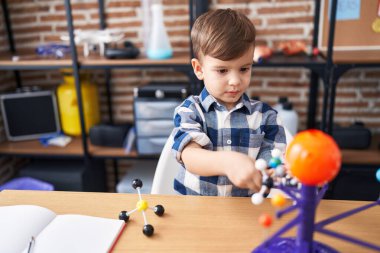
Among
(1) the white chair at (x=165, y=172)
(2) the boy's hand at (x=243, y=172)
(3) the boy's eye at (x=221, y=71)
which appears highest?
(3) the boy's eye at (x=221, y=71)

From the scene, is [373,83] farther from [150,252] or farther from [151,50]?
[150,252]

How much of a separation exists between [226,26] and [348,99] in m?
1.49

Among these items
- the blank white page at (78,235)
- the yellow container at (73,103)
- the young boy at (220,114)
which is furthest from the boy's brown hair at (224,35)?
the yellow container at (73,103)

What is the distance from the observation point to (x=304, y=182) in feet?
1.53

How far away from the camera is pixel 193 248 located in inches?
26.4

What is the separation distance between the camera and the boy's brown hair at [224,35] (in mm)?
855

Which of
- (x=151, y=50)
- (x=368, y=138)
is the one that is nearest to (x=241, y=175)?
(x=151, y=50)

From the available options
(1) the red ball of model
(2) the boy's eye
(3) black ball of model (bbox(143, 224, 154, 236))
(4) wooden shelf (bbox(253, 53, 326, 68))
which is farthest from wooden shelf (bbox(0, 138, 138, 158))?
(1) the red ball of model

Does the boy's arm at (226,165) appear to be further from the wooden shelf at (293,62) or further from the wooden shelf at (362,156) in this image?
the wooden shelf at (362,156)

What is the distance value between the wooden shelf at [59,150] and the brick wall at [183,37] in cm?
35

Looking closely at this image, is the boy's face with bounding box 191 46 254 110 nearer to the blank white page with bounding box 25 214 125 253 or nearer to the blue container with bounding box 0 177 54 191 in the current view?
the blank white page with bounding box 25 214 125 253

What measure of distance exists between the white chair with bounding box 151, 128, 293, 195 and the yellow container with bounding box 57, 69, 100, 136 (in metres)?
1.25

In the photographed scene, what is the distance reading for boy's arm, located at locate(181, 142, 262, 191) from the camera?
589 millimetres

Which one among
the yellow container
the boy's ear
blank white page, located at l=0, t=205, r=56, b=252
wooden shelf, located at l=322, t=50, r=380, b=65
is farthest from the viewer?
the yellow container
